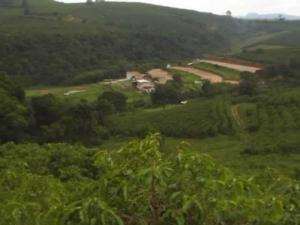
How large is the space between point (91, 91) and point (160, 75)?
489 inches

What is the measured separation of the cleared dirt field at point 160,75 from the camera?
212 feet

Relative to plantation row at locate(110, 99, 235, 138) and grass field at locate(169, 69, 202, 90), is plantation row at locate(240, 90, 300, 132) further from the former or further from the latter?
grass field at locate(169, 69, 202, 90)

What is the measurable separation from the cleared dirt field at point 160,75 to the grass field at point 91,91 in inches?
137

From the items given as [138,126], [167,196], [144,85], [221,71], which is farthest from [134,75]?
[167,196]

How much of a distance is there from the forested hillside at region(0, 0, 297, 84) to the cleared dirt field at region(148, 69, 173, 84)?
3.85 meters

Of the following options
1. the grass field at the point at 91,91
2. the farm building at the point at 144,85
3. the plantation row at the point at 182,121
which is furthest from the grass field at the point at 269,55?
the plantation row at the point at 182,121

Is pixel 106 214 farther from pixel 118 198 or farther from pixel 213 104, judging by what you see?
pixel 213 104

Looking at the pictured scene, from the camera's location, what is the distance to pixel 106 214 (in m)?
4.44

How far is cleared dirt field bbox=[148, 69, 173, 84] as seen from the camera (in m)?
64.5

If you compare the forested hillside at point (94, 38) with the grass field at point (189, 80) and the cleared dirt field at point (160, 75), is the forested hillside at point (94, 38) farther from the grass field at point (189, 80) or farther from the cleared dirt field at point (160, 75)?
the grass field at point (189, 80)

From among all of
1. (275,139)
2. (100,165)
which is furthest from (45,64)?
(100,165)

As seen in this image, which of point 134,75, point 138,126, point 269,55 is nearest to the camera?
point 138,126

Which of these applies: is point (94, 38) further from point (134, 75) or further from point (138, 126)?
point (138, 126)

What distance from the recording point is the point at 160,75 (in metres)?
68.9
